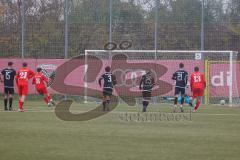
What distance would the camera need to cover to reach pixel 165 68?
3600 centimetres

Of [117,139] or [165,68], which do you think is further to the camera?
[165,68]

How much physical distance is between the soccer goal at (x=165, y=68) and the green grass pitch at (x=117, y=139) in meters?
13.4

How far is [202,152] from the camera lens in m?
12.6

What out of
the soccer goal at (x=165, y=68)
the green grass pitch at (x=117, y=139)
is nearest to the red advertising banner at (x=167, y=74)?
the soccer goal at (x=165, y=68)

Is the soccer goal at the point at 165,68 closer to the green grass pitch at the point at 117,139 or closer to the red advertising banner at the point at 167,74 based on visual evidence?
the red advertising banner at the point at 167,74

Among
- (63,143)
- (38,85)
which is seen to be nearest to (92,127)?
(63,143)

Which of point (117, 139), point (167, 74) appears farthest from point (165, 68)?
point (117, 139)

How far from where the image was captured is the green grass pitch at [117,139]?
39.8 ft

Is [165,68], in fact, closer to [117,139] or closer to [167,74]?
[167,74]

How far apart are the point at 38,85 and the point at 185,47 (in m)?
11.4

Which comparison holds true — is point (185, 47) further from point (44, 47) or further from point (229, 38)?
point (44, 47)

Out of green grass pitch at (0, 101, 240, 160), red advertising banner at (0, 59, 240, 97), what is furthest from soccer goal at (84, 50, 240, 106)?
green grass pitch at (0, 101, 240, 160)

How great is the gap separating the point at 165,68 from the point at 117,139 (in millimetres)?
21381

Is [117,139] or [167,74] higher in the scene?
[167,74]
